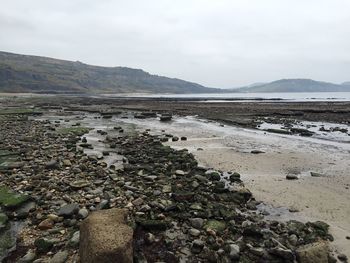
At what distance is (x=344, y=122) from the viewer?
42.2 m

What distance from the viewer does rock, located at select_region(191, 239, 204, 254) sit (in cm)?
830

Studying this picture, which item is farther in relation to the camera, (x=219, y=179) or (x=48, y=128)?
(x=48, y=128)

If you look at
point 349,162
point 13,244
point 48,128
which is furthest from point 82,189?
point 48,128

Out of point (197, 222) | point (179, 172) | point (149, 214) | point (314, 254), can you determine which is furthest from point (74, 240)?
point (179, 172)

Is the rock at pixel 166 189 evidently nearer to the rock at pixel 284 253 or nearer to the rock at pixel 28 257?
the rock at pixel 284 253

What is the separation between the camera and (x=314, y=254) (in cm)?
772

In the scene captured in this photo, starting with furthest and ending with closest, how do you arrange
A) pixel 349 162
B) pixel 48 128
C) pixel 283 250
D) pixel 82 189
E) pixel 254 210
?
1. pixel 48 128
2. pixel 349 162
3. pixel 82 189
4. pixel 254 210
5. pixel 283 250

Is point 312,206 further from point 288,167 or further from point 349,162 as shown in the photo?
point 349,162

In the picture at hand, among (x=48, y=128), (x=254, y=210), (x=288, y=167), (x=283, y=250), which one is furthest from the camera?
(x=48, y=128)

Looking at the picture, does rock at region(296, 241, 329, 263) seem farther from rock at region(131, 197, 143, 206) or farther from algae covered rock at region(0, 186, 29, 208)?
algae covered rock at region(0, 186, 29, 208)

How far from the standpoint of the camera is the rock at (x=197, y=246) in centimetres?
830

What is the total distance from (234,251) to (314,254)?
1806 millimetres

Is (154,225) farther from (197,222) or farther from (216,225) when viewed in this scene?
(216,225)

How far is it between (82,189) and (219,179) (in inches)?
232
